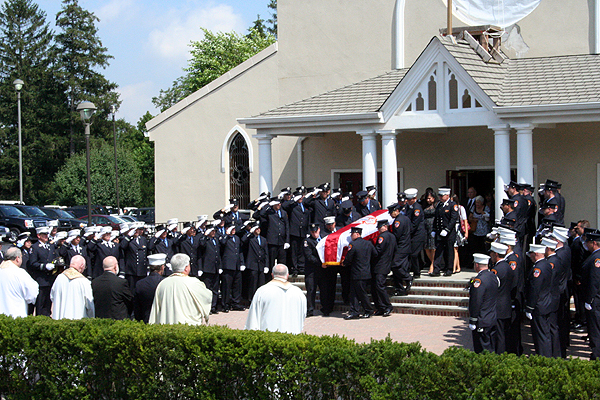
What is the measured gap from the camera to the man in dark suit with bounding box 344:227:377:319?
1330 cm

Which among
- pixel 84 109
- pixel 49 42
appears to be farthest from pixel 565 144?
pixel 49 42

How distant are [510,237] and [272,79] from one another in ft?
41.4

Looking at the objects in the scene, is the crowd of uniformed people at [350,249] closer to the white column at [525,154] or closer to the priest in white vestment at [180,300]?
the white column at [525,154]

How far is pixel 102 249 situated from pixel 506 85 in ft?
31.7

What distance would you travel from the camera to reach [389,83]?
18.3m

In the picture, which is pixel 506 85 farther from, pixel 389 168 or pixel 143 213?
pixel 143 213

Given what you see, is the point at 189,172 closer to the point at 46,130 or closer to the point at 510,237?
the point at 510,237

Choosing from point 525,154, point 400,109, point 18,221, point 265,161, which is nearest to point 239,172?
point 265,161

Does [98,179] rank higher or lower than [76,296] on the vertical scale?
higher

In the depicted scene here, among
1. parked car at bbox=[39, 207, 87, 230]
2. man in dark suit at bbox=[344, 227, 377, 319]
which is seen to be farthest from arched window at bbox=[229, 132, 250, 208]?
man in dark suit at bbox=[344, 227, 377, 319]

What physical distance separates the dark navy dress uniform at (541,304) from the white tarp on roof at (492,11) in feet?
34.9

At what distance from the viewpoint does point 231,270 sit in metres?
15.0

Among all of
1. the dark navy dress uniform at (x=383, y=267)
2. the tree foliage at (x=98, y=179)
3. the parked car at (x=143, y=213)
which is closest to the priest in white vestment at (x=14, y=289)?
the dark navy dress uniform at (x=383, y=267)

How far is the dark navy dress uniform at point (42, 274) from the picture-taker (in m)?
14.8
